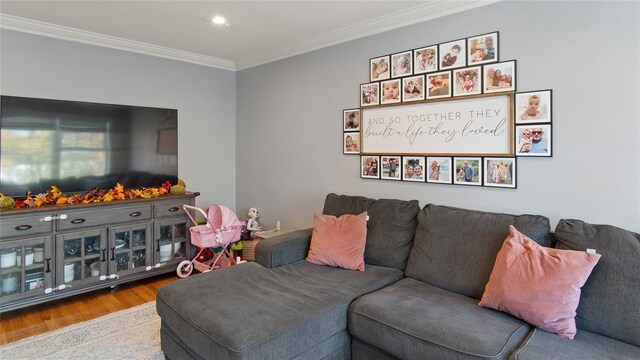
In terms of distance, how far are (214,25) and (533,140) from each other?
2.75 metres

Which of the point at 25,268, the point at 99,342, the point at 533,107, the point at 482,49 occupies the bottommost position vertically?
the point at 99,342

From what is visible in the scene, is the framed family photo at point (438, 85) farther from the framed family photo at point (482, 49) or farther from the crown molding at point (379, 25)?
the crown molding at point (379, 25)

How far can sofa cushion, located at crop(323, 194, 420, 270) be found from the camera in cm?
270

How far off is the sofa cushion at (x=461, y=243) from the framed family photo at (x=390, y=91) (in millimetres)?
1018

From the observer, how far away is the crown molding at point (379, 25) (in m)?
2.70

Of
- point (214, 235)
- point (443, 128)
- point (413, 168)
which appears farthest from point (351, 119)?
point (214, 235)

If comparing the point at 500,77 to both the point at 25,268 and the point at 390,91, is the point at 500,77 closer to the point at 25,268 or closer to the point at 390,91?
the point at 390,91

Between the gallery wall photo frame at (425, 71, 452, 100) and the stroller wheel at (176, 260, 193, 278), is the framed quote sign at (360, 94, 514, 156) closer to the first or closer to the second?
the gallery wall photo frame at (425, 71, 452, 100)

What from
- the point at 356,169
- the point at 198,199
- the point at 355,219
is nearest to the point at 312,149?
the point at 356,169

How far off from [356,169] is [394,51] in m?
1.08

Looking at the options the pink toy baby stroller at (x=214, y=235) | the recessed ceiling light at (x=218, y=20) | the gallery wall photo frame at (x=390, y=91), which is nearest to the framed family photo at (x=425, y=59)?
the gallery wall photo frame at (x=390, y=91)

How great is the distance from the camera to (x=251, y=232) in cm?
425

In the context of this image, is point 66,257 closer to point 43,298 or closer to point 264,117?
point 43,298

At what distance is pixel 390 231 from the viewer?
108 inches
